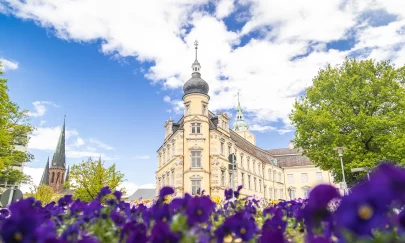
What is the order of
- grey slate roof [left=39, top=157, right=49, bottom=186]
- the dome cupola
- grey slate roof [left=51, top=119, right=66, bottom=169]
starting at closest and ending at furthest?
the dome cupola → grey slate roof [left=39, top=157, right=49, bottom=186] → grey slate roof [left=51, top=119, right=66, bottom=169]

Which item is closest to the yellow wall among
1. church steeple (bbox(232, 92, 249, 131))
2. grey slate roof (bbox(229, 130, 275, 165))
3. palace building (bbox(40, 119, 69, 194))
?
grey slate roof (bbox(229, 130, 275, 165))

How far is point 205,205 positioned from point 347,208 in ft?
3.26

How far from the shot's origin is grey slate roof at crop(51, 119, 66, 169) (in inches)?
3893

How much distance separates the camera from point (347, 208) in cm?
112

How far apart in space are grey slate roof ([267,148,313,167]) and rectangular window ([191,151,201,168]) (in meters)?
31.2

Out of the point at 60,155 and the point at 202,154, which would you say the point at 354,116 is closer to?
the point at 202,154

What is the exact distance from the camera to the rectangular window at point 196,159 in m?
36.3

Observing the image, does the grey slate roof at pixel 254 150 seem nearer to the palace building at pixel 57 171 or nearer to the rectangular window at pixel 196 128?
the rectangular window at pixel 196 128

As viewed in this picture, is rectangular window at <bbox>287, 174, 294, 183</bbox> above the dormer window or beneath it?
beneath

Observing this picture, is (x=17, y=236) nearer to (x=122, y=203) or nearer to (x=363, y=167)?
(x=122, y=203)

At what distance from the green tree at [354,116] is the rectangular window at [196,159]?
16660 mm

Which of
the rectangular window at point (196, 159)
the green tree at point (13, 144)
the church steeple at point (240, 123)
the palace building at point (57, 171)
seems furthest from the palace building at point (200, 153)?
the palace building at point (57, 171)

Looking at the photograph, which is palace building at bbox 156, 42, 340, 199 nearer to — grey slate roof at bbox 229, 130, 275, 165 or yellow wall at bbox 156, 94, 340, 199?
yellow wall at bbox 156, 94, 340, 199

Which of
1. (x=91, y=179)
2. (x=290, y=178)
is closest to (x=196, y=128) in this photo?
(x=91, y=179)
